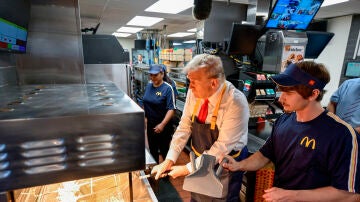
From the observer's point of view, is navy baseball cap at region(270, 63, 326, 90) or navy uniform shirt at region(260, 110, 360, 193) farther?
navy baseball cap at region(270, 63, 326, 90)

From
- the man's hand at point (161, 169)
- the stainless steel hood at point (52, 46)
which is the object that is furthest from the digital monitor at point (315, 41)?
→ the stainless steel hood at point (52, 46)

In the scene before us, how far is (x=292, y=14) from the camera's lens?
7.68 ft

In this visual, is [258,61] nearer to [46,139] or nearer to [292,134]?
[292,134]

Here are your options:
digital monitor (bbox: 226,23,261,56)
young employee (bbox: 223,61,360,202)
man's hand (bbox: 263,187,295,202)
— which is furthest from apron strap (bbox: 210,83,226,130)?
digital monitor (bbox: 226,23,261,56)

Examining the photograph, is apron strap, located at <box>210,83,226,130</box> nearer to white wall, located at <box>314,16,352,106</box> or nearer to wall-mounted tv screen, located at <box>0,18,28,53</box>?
wall-mounted tv screen, located at <box>0,18,28,53</box>

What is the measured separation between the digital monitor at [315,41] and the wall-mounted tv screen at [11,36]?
299 cm

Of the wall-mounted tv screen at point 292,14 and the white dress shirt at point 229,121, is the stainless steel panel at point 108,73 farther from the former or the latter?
the wall-mounted tv screen at point 292,14

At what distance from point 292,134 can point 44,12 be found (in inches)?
86.3

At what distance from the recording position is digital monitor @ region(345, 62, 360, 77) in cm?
521

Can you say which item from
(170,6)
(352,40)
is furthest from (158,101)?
(352,40)

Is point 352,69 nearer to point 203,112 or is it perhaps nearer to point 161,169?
point 203,112

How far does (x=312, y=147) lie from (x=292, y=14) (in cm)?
188

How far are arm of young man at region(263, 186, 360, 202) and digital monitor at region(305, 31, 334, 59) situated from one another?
82.8 inches

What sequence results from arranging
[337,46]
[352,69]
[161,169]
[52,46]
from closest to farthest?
[161,169] < [52,46] < [352,69] < [337,46]
